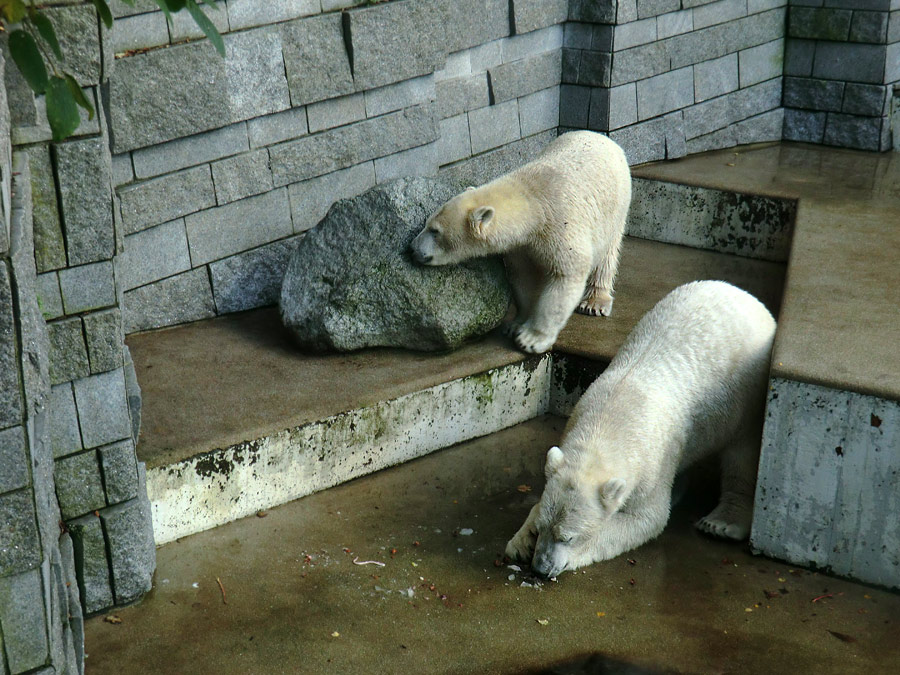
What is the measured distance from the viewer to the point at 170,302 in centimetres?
511

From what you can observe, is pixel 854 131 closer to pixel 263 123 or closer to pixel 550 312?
pixel 550 312

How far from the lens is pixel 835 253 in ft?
17.9

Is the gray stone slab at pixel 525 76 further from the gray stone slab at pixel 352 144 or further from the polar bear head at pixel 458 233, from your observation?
the polar bear head at pixel 458 233

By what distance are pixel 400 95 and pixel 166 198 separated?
1.59m

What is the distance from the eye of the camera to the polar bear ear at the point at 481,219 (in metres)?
4.71

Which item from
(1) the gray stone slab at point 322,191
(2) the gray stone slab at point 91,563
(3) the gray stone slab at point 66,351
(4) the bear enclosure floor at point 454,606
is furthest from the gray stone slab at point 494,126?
(2) the gray stone slab at point 91,563

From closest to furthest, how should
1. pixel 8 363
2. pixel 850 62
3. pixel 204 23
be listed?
pixel 204 23 < pixel 8 363 < pixel 850 62

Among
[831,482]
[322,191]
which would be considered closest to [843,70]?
[322,191]

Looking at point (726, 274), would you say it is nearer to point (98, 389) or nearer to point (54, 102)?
point (98, 389)

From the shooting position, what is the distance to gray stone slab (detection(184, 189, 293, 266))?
5125 millimetres

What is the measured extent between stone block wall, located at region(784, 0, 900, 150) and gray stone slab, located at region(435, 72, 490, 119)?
3.20m

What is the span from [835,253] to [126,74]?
3810 millimetres

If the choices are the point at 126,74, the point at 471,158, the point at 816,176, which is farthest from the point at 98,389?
the point at 816,176

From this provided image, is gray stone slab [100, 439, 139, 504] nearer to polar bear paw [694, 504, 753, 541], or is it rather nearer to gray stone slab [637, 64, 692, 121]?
polar bear paw [694, 504, 753, 541]
